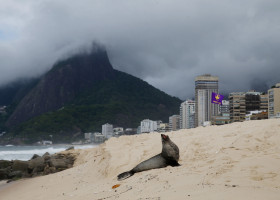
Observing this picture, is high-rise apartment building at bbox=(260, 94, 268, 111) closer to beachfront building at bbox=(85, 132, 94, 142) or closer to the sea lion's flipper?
beachfront building at bbox=(85, 132, 94, 142)

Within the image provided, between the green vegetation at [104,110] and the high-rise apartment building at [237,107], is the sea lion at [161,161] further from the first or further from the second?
the green vegetation at [104,110]

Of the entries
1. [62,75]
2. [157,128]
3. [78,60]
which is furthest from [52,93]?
[157,128]

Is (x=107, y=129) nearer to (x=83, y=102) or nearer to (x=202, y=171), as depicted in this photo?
(x=83, y=102)

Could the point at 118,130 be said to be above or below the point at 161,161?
below

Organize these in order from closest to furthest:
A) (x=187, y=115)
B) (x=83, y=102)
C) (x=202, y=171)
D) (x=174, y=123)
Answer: (x=202, y=171), (x=187, y=115), (x=174, y=123), (x=83, y=102)

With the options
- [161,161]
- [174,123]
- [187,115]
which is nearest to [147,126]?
[174,123]

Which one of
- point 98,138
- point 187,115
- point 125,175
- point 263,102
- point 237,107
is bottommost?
point 98,138

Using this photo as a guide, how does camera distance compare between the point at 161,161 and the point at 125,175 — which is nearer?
the point at 125,175

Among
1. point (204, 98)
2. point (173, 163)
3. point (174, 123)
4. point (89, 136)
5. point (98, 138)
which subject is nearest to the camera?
point (173, 163)
